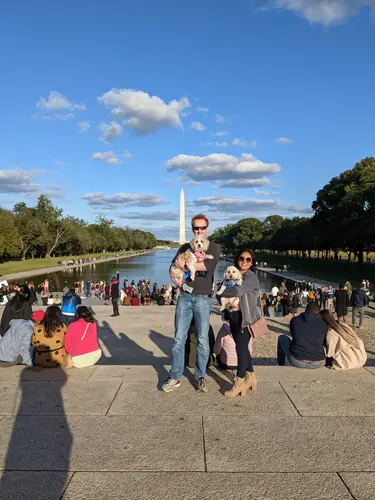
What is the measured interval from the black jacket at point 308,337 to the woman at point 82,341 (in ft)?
9.58

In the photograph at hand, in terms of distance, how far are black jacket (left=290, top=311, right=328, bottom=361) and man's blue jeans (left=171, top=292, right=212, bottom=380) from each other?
1.74 metres

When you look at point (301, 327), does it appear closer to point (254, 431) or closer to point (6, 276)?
point (254, 431)

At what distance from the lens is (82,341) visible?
19.4 ft

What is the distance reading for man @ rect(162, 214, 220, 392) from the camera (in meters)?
4.66

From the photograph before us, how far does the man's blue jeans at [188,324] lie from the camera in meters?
4.73

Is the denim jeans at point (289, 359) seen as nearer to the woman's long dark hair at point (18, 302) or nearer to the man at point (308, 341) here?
the man at point (308, 341)

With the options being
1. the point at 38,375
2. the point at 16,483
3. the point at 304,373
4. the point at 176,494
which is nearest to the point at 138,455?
the point at 176,494

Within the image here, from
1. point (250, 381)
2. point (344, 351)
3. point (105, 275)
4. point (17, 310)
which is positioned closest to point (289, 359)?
point (344, 351)

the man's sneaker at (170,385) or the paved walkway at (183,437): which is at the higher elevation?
the man's sneaker at (170,385)

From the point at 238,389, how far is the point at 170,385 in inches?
31.2

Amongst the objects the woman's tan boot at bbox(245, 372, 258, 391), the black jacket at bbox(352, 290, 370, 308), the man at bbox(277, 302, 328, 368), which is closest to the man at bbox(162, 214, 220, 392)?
the woman's tan boot at bbox(245, 372, 258, 391)

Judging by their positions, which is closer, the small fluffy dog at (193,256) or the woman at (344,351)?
the small fluffy dog at (193,256)

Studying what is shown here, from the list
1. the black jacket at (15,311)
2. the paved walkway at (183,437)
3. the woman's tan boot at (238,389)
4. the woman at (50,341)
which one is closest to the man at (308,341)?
the paved walkway at (183,437)

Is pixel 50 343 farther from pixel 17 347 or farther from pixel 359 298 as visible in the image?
pixel 359 298
